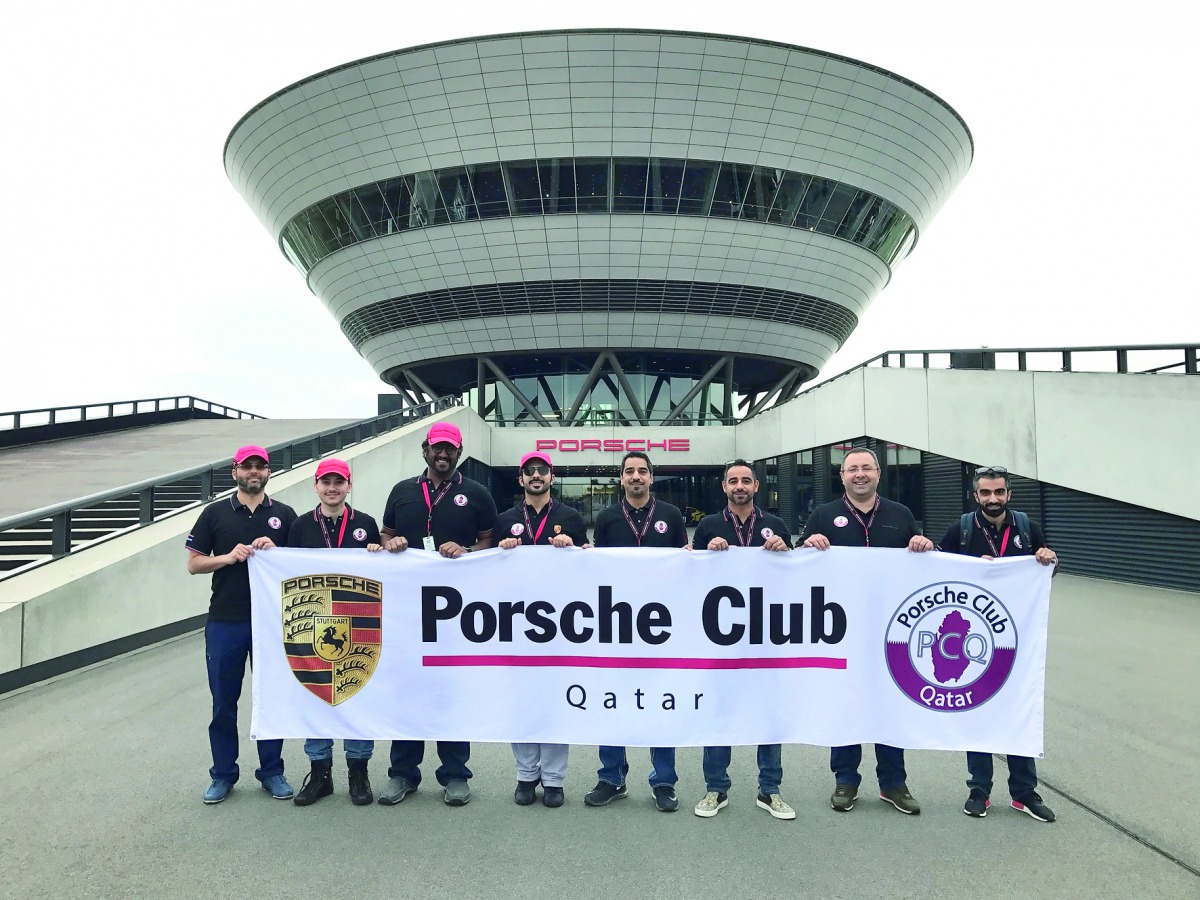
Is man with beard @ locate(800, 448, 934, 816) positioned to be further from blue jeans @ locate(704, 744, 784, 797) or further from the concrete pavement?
blue jeans @ locate(704, 744, 784, 797)

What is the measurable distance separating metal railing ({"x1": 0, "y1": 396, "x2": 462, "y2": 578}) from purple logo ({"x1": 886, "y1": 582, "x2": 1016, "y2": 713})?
29.2 ft

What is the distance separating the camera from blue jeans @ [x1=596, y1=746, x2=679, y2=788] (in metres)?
4.56

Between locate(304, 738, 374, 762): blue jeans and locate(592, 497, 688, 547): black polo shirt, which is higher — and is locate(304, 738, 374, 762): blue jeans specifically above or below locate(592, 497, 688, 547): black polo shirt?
below

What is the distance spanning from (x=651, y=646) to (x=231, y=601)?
279 cm

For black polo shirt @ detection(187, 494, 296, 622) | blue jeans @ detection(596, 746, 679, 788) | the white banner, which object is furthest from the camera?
black polo shirt @ detection(187, 494, 296, 622)

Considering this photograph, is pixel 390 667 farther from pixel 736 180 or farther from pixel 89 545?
pixel 736 180

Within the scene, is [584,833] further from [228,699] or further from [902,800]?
[228,699]

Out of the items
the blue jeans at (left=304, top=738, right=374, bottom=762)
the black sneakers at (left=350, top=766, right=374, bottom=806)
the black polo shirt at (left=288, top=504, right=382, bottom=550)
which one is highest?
the black polo shirt at (left=288, top=504, right=382, bottom=550)

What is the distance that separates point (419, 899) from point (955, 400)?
59.0ft

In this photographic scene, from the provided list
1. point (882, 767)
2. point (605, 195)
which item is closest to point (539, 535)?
point (882, 767)

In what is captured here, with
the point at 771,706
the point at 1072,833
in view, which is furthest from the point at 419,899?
the point at 1072,833

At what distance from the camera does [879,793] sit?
15.4 feet

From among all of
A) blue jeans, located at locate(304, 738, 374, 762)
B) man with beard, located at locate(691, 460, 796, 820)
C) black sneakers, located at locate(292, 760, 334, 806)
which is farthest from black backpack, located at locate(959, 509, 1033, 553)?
black sneakers, located at locate(292, 760, 334, 806)

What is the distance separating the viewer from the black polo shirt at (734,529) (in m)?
4.96
